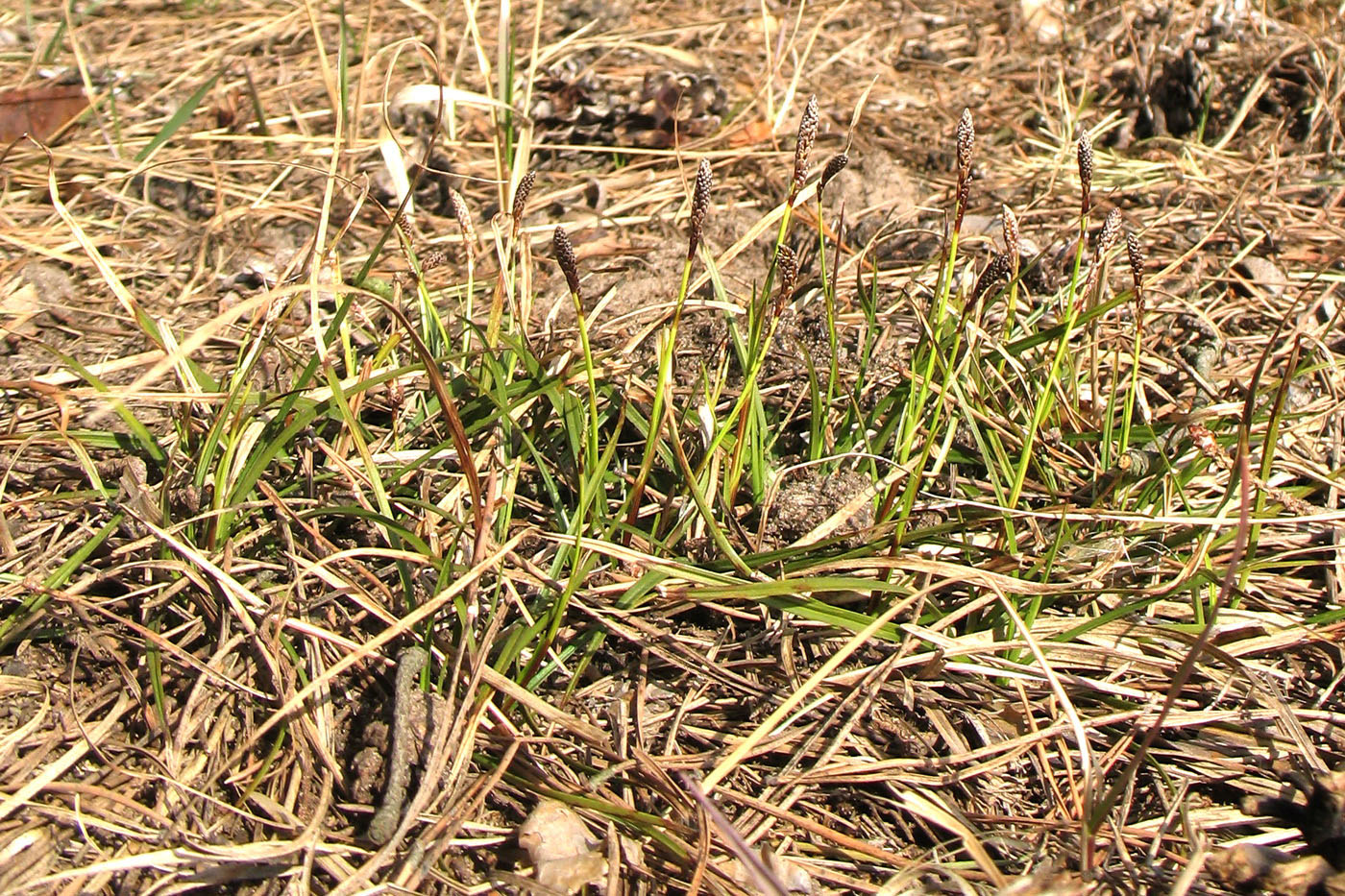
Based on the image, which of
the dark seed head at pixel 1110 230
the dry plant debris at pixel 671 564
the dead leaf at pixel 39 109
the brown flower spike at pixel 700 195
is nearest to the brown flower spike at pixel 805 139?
the dry plant debris at pixel 671 564

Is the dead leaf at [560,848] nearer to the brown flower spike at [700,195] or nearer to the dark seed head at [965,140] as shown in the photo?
the brown flower spike at [700,195]

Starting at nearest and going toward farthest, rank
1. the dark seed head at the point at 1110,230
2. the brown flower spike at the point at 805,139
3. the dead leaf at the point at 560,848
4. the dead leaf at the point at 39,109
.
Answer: the dead leaf at the point at 560,848
the brown flower spike at the point at 805,139
the dark seed head at the point at 1110,230
the dead leaf at the point at 39,109

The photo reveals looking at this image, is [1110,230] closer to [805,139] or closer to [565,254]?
[805,139]

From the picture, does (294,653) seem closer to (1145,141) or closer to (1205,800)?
(1205,800)

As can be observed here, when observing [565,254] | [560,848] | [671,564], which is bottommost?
[560,848]

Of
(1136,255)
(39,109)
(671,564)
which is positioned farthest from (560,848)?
(39,109)

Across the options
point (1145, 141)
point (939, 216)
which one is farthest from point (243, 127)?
point (1145, 141)
